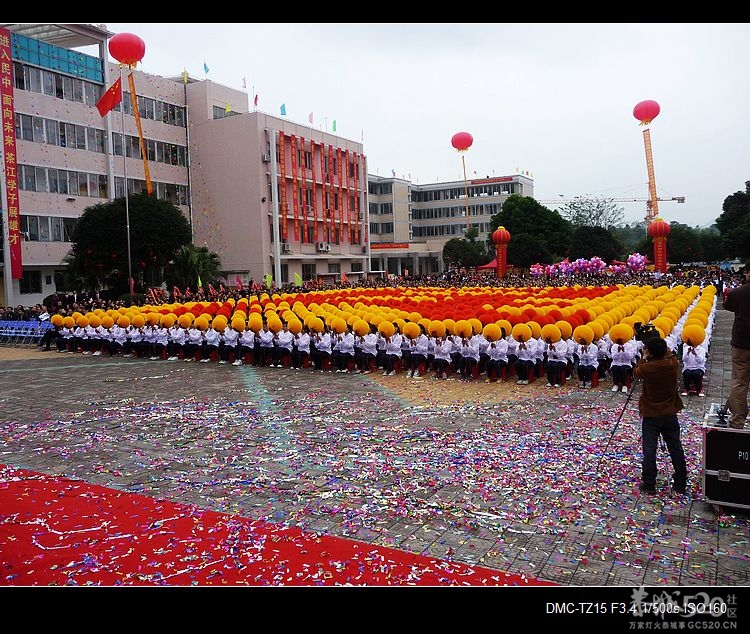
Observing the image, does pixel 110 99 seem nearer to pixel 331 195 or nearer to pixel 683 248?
pixel 331 195

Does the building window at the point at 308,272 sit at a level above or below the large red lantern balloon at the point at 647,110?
below

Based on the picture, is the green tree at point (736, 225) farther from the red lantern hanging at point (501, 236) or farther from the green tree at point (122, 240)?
the green tree at point (122, 240)

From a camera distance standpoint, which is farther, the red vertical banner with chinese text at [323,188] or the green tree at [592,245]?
the red vertical banner with chinese text at [323,188]

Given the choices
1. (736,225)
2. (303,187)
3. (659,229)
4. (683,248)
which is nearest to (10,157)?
(303,187)

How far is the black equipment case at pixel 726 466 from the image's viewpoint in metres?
5.63

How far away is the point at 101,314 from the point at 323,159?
33.5 metres

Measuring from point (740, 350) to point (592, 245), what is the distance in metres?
45.4

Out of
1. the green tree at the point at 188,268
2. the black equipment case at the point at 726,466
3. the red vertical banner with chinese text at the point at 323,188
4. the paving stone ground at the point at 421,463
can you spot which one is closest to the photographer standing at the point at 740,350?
the paving stone ground at the point at 421,463

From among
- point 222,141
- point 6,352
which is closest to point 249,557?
point 6,352

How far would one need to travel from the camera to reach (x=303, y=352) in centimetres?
1581

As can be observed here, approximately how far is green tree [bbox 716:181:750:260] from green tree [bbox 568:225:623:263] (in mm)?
7513

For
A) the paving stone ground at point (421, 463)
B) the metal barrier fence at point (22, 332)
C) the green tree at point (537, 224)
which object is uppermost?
the green tree at point (537, 224)

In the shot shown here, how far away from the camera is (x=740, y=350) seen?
6.79 meters

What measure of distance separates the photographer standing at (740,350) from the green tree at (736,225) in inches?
1398
